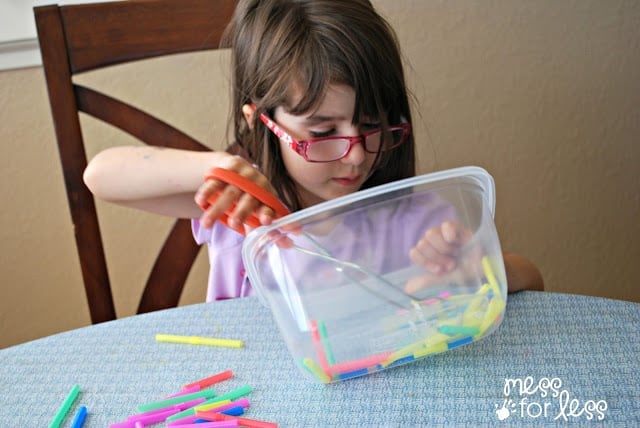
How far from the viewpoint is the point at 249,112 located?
797mm

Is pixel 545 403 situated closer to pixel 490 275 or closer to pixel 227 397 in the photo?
pixel 490 275

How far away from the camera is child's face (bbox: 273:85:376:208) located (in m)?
0.70

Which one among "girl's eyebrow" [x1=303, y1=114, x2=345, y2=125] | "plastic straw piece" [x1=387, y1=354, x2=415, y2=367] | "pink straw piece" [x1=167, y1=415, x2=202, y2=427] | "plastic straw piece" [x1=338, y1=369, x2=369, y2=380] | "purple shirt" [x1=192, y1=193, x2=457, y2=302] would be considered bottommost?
"pink straw piece" [x1=167, y1=415, x2=202, y2=427]

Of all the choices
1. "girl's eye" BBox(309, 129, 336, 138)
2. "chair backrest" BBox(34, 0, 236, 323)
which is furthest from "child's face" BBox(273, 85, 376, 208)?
"chair backrest" BBox(34, 0, 236, 323)

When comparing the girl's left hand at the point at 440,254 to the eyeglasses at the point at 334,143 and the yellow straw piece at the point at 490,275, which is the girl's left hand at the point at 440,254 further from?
the eyeglasses at the point at 334,143

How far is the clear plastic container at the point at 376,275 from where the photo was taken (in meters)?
0.47

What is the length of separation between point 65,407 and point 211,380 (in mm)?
103

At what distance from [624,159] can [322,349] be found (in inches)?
36.5

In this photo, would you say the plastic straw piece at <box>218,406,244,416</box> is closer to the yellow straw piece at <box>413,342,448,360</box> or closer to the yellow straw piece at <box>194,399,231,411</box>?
the yellow straw piece at <box>194,399,231,411</box>

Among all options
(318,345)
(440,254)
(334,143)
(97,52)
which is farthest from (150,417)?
(97,52)

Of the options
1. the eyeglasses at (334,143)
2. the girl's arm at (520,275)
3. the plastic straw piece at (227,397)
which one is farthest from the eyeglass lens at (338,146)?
the plastic straw piece at (227,397)

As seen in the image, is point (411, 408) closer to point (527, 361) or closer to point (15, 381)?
point (527, 361)

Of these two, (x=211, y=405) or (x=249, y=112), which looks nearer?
(x=211, y=405)

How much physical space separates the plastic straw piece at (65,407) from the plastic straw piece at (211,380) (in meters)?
0.08
